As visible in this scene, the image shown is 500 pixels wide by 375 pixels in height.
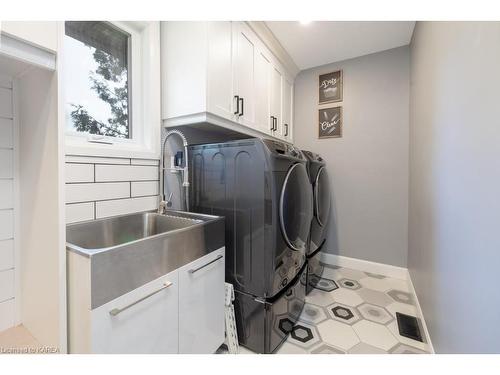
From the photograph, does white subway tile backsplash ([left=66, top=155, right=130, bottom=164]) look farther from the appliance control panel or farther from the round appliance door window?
the round appliance door window

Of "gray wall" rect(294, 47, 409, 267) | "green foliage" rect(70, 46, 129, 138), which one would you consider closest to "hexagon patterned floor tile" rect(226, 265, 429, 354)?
"gray wall" rect(294, 47, 409, 267)

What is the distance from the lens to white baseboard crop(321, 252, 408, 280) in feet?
7.81

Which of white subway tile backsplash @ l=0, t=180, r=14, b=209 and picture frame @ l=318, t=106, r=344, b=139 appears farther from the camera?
picture frame @ l=318, t=106, r=344, b=139

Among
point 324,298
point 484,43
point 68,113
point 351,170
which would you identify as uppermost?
point 484,43

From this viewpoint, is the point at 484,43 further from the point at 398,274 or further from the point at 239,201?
the point at 398,274

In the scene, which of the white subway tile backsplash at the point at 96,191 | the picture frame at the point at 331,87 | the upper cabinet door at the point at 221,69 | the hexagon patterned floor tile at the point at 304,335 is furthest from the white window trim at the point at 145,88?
the picture frame at the point at 331,87

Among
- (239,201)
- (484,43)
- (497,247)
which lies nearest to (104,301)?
(239,201)

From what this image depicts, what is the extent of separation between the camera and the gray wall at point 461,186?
731 mm

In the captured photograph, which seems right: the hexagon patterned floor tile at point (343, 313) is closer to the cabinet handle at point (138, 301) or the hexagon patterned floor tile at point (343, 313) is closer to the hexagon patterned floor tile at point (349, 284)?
the hexagon patterned floor tile at point (349, 284)

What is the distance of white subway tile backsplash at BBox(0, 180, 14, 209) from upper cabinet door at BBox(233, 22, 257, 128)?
128 centimetres

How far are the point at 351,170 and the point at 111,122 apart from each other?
2.41 metres

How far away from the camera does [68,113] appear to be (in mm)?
1199

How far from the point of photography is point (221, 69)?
1479mm

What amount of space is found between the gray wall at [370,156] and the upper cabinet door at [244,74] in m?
1.19
